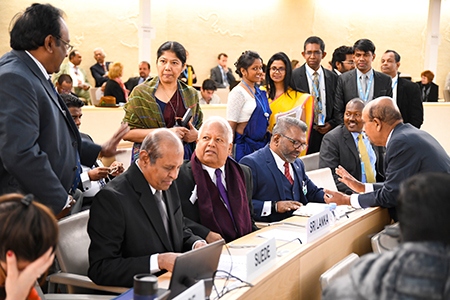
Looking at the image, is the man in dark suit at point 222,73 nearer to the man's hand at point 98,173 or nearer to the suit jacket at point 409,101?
the suit jacket at point 409,101

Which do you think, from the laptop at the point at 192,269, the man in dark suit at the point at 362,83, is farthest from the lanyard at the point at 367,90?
the laptop at the point at 192,269

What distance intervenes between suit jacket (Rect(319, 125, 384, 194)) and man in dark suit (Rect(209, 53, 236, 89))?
888cm

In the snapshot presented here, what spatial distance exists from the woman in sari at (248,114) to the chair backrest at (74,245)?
2.19m

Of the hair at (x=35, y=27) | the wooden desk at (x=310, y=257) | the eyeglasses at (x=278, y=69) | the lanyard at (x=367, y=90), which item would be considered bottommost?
the wooden desk at (x=310, y=257)

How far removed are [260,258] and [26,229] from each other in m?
1.16

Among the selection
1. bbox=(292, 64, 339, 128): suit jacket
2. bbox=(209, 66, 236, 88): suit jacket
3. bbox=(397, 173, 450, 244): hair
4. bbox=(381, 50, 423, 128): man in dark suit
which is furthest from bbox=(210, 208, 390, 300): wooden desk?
bbox=(209, 66, 236, 88): suit jacket

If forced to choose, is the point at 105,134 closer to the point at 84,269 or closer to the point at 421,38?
the point at 84,269

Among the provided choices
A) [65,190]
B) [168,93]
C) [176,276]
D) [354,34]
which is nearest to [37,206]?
[176,276]

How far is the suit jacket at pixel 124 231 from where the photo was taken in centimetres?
265

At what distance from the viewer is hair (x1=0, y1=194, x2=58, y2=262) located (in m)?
1.73

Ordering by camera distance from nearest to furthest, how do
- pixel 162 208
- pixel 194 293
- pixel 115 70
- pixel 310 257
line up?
pixel 194 293
pixel 162 208
pixel 310 257
pixel 115 70

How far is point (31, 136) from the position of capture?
264 centimetres

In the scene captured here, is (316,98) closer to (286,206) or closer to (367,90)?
(367,90)

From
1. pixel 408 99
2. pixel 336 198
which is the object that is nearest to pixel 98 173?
pixel 336 198
